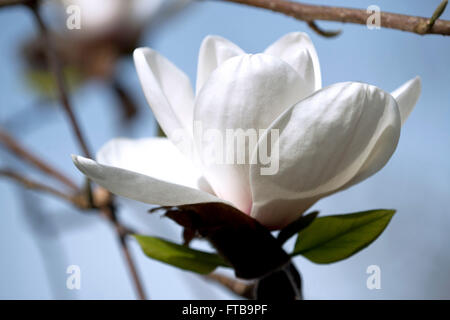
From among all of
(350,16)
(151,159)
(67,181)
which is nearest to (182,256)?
(151,159)

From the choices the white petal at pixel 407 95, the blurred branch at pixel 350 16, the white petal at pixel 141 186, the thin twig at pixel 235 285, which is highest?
the blurred branch at pixel 350 16

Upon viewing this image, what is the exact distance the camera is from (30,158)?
0.58 metres

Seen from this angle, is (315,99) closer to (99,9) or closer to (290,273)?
(290,273)

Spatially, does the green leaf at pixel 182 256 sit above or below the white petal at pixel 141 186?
below

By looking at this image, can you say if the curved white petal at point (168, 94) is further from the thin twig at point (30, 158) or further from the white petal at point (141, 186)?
the thin twig at point (30, 158)

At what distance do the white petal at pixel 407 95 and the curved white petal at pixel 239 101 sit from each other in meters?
0.06

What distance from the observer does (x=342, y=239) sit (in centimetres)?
30

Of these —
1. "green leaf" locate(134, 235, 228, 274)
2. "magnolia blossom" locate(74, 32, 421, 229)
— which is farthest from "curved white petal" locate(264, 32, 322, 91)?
"green leaf" locate(134, 235, 228, 274)

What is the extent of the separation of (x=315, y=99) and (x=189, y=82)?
0.12 m

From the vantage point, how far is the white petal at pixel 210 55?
0.32 metres

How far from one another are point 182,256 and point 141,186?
8cm

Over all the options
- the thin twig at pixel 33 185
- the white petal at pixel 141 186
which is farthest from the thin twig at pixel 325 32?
the thin twig at pixel 33 185

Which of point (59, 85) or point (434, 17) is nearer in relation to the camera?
point (434, 17)

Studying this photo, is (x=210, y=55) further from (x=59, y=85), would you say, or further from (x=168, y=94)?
(x=59, y=85)
